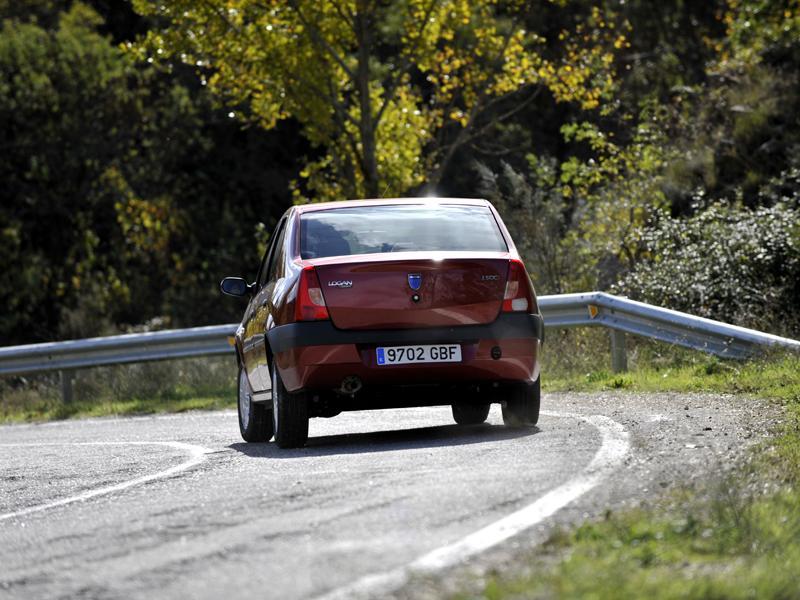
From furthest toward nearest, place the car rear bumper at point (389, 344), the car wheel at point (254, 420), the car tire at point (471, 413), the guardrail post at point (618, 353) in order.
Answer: the guardrail post at point (618, 353) < the car tire at point (471, 413) < the car wheel at point (254, 420) < the car rear bumper at point (389, 344)

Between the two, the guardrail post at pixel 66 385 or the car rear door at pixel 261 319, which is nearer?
the car rear door at pixel 261 319

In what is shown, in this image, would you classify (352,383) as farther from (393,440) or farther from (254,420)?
(254,420)

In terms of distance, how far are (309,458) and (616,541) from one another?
4.03 meters

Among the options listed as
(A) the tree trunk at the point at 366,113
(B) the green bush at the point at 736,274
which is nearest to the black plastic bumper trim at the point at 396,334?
(B) the green bush at the point at 736,274

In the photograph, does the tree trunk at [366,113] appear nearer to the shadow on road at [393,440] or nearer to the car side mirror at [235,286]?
the car side mirror at [235,286]

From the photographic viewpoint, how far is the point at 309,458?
9.30m

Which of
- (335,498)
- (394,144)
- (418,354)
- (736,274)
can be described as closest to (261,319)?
(418,354)

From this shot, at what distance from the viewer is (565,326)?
15922mm

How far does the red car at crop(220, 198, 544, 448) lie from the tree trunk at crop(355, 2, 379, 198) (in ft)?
40.4

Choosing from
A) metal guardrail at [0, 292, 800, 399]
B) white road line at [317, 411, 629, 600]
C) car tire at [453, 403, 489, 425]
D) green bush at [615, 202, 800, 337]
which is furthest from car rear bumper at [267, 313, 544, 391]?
green bush at [615, 202, 800, 337]

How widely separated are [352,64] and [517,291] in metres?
15.1

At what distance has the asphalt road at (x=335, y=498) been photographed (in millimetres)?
5406

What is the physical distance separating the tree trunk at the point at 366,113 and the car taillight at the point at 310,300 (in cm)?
1308

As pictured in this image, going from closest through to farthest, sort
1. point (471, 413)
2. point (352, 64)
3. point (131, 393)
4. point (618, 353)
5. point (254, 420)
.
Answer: point (254, 420) < point (471, 413) < point (618, 353) < point (131, 393) < point (352, 64)
